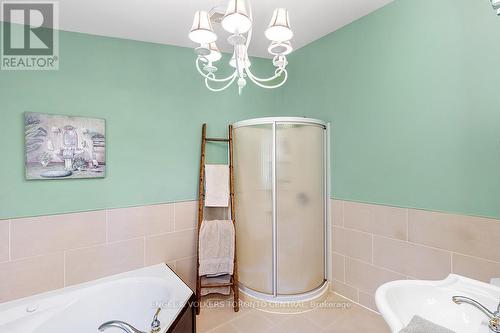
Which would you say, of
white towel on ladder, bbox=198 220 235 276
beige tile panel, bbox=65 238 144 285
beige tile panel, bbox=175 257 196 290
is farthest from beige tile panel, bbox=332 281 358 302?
beige tile panel, bbox=65 238 144 285

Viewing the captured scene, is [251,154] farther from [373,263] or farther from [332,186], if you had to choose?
[373,263]

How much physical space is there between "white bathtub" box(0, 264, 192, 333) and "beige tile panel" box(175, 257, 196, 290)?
0.83ft

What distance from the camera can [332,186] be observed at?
2254 millimetres

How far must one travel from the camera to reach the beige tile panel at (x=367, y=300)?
6.47ft

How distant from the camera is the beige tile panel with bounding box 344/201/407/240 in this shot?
5.84 feet

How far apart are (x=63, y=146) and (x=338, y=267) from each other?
7.87ft

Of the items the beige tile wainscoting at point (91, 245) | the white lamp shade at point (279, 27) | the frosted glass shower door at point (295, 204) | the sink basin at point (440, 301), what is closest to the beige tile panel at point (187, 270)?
the beige tile wainscoting at point (91, 245)

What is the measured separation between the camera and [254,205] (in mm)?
2223

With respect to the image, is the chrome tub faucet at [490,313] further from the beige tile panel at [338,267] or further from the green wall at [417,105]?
the beige tile panel at [338,267]

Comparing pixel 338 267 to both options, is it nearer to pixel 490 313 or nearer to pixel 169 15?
pixel 490 313

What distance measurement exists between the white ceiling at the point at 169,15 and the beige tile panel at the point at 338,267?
195cm

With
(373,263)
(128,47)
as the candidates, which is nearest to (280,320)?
(373,263)

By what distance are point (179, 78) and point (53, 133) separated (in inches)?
41.7

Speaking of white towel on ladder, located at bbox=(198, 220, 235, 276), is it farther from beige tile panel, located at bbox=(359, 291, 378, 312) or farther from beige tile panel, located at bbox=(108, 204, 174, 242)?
beige tile panel, located at bbox=(359, 291, 378, 312)
